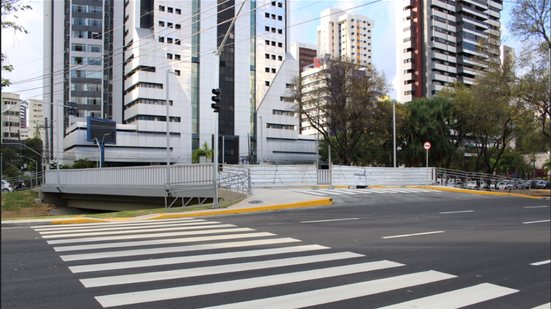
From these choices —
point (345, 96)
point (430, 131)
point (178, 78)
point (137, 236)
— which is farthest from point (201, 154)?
point (137, 236)

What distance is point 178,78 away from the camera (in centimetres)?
8975

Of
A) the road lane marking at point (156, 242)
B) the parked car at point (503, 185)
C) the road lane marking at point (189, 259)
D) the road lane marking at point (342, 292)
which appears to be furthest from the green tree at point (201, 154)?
the road lane marking at point (342, 292)

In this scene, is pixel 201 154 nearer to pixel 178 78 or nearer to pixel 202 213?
pixel 178 78

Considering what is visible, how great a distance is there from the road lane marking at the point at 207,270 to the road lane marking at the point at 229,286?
59 cm

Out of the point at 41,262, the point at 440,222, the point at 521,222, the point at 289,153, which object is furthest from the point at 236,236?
the point at 289,153

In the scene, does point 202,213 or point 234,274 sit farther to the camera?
point 202,213

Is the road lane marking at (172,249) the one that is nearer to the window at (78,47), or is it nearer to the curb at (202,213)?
the curb at (202,213)

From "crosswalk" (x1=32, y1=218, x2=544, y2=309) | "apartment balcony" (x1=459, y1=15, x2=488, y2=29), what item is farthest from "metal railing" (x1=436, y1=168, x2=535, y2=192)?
"apartment balcony" (x1=459, y1=15, x2=488, y2=29)

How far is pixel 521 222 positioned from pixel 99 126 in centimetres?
7720

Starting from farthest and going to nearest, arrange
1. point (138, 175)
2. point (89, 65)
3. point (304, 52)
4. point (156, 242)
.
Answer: point (304, 52), point (89, 65), point (138, 175), point (156, 242)

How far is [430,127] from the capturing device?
5012cm

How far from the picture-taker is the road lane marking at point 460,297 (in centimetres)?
573

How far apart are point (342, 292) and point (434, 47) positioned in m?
115

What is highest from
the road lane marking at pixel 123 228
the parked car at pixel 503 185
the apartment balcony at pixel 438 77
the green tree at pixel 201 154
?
the apartment balcony at pixel 438 77
